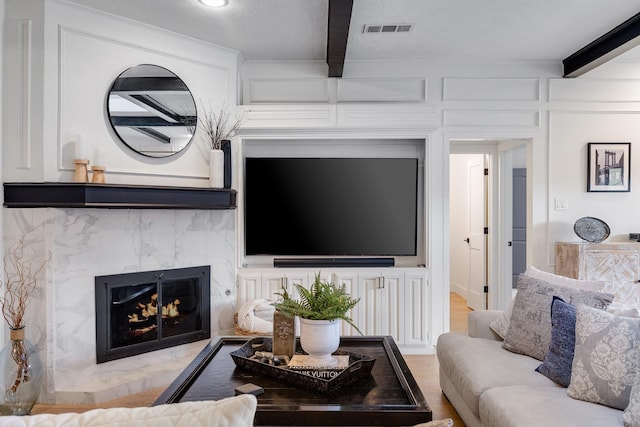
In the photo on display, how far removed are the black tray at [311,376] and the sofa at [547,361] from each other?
594 millimetres

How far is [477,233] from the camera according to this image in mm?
5555

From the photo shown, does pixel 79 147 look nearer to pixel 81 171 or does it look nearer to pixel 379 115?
pixel 81 171

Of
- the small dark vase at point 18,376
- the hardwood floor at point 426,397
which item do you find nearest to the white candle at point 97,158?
the small dark vase at point 18,376

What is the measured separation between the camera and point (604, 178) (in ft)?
13.5

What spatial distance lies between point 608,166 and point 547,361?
2.66m

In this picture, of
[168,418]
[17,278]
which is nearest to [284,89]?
[17,278]

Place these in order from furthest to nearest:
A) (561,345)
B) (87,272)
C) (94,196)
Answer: (87,272)
(94,196)
(561,345)

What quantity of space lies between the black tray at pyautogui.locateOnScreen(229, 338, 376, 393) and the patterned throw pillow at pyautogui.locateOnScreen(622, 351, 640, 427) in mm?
970

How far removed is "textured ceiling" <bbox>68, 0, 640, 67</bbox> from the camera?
9.85 feet

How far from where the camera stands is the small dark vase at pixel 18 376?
261cm

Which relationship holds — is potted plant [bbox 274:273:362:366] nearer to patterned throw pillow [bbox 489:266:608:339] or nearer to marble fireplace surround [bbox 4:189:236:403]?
patterned throw pillow [bbox 489:266:608:339]

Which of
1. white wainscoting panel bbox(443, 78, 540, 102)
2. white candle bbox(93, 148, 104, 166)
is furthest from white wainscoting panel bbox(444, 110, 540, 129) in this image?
white candle bbox(93, 148, 104, 166)

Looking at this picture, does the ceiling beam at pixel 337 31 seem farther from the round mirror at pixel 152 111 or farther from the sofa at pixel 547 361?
the sofa at pixel 547 361

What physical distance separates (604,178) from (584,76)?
947 millimetres
